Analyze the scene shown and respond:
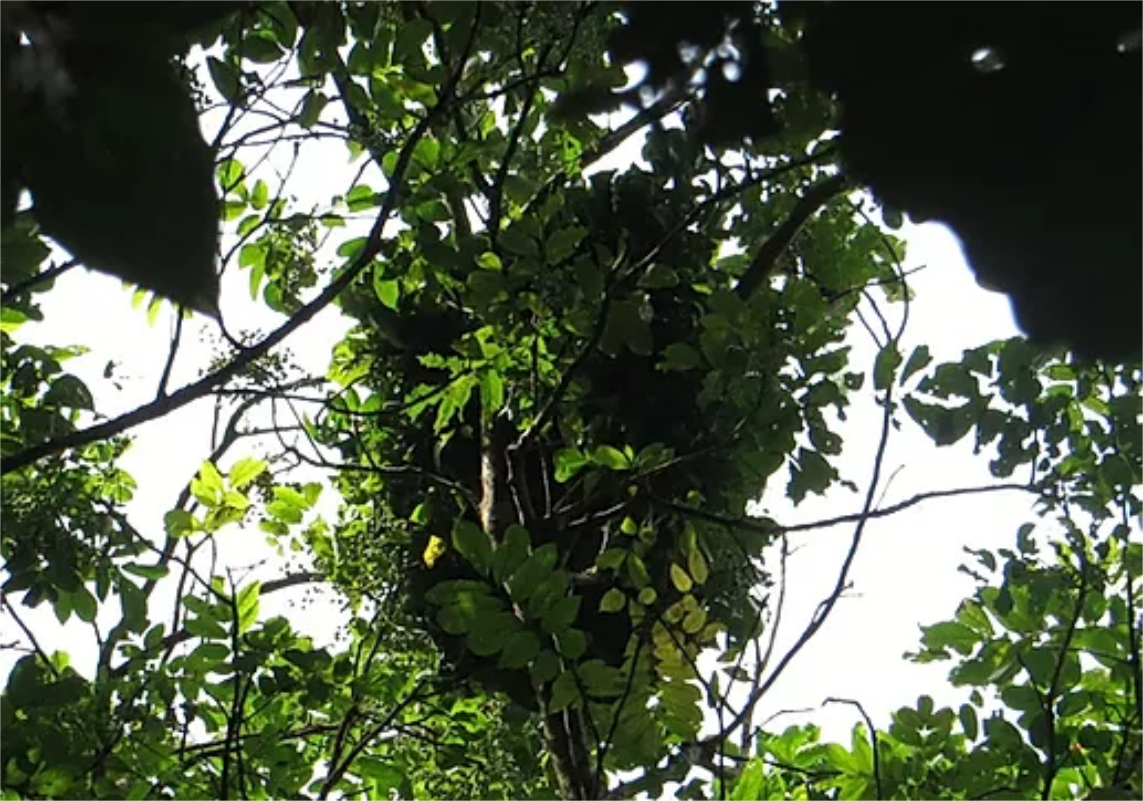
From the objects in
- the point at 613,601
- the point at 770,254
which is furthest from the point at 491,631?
the point at 770,254

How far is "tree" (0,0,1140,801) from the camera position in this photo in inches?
60.3

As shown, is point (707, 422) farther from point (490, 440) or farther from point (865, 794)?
point (865, 794)

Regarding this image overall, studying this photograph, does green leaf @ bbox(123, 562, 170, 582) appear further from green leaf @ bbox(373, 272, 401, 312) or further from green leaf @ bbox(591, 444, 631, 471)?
green leaf @ bbox(591, 444, 631, 471)

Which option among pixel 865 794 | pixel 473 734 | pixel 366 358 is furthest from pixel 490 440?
pixel 865 794

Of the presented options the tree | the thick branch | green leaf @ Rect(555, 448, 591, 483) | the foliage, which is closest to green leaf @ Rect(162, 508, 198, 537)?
the tree

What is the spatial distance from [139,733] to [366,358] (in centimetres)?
64

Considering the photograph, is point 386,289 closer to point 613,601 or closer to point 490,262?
point 490,262

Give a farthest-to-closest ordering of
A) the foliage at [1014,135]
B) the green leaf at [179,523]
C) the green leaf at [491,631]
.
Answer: the green leaf at [179,523] < the green leaf at [491,631] < the foliage at [1014,135]

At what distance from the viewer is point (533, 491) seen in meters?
1.94

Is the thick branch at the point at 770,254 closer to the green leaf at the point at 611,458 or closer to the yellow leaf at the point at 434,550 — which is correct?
the green leaf at the point at 611,458

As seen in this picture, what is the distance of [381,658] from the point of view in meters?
2.08

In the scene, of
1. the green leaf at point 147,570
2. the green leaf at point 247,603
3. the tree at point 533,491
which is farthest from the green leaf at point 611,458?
the green leaf at point 147,570

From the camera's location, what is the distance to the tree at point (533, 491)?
1531 millimetres

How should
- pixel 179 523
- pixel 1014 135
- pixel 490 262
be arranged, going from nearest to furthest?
pixel 1014 135, pixel 490 262, pixel 179 523
